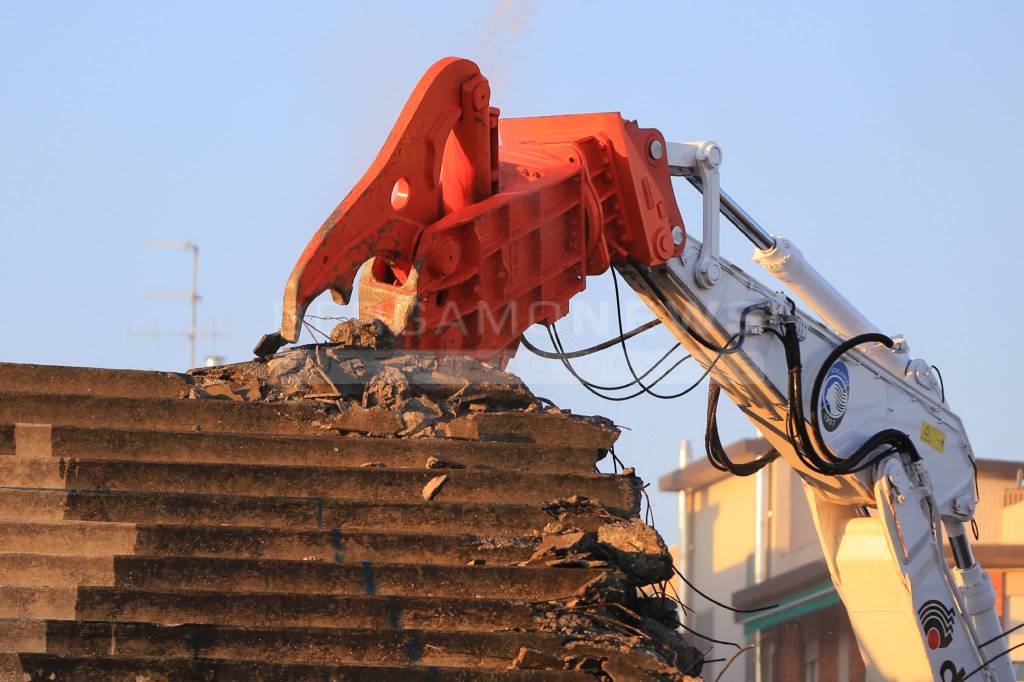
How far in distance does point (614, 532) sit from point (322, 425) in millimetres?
1536

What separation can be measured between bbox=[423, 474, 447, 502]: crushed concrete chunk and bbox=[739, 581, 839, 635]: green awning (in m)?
20.4

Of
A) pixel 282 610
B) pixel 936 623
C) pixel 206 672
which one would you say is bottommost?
pixel 206 672

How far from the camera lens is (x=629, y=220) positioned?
1130cm

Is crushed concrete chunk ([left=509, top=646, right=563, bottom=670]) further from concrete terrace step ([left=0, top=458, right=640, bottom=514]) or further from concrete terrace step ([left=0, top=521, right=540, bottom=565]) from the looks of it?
concrete terrace step ([left=0, top=458, right=640, bottom=514])

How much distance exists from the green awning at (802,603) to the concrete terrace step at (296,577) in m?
20.8

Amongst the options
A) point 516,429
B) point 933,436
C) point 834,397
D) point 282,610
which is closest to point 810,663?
point 933,436

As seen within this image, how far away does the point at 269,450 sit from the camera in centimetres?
804

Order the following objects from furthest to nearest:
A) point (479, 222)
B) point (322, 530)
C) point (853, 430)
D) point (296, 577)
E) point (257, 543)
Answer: point (853, 430) → point (479, 222) → point (322, 530) → point (257, 543) → point (296, 577)

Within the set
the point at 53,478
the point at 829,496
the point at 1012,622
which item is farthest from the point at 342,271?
the point at 1012,622

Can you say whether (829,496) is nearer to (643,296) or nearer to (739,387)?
(739,387)

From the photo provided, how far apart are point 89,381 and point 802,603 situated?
71.3ft

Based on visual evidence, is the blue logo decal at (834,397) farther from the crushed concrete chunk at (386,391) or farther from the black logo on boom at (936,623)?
the crushed concrete chunk at (386,391)

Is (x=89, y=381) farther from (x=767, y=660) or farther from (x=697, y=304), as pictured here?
(x=767, y=660)

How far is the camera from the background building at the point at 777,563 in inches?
1116
